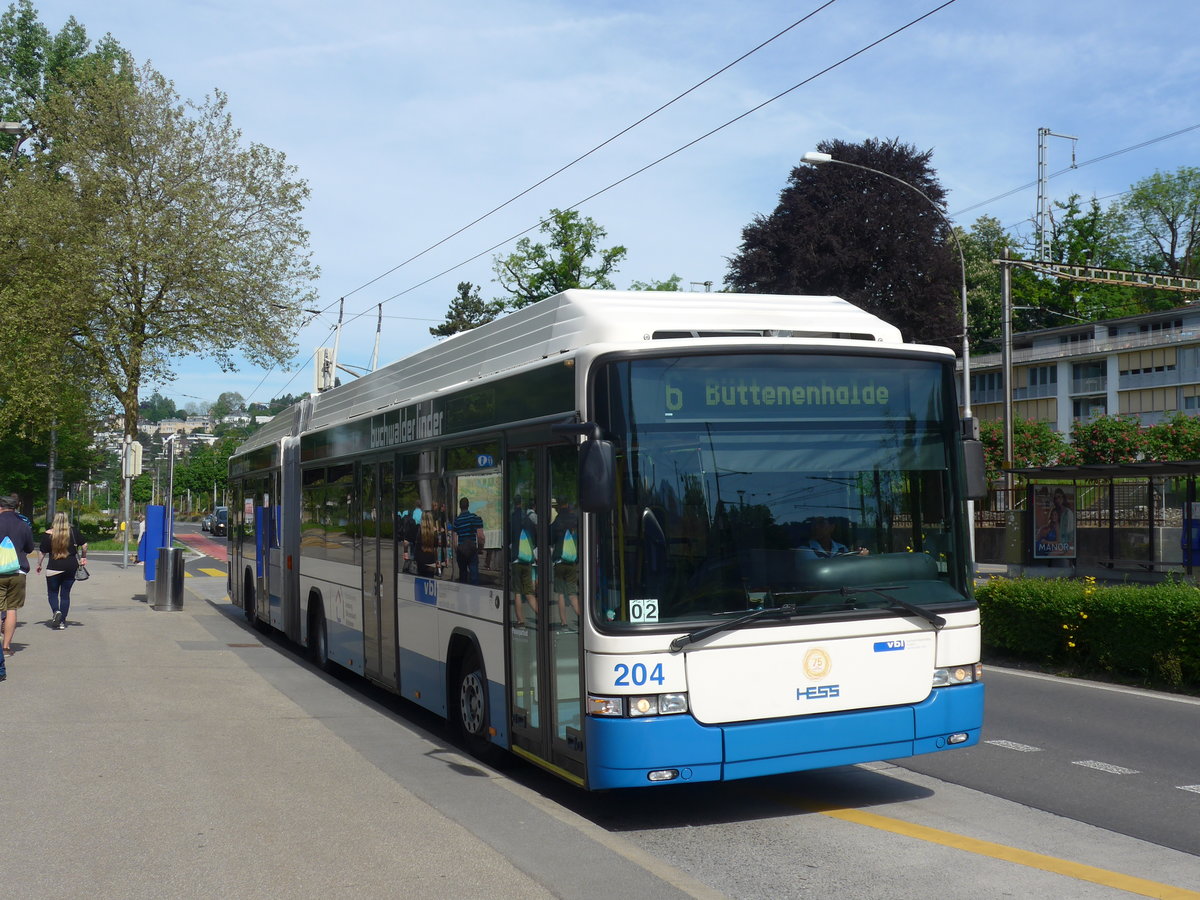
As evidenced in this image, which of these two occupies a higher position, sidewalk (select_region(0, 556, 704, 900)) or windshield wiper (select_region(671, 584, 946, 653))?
windshield wiper (select_region(671, 584, 946, 653))

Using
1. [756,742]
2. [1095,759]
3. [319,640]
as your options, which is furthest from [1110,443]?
[756,742]

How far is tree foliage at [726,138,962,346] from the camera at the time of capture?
4034 cm

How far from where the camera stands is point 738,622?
6555 mm

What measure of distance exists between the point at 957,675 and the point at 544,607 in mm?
2357

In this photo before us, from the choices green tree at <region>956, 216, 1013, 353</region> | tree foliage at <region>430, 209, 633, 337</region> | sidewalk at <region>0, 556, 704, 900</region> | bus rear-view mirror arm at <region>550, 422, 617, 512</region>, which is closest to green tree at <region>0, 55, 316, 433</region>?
tree foliage at <region>430, 209, 633, 337</region>

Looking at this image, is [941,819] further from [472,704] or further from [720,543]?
[472,704]

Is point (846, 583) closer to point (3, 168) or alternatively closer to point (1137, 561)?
point (1137, 561)

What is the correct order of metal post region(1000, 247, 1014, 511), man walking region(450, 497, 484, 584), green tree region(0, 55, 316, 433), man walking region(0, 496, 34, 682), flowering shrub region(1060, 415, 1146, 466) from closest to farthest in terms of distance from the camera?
man walking region(450, 497, 484, 584)
man walking region(0, 496, 34, 682)
metal post region(1000, 247, 1014, 511)
green tree region(0, 55, 316, 433)
flowering shrub region(1060, 415, 1146, 466)

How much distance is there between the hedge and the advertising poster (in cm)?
1179

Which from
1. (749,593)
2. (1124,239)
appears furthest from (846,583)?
(1124,239)

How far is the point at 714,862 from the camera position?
20.4ft

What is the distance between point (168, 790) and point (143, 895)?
2.13m

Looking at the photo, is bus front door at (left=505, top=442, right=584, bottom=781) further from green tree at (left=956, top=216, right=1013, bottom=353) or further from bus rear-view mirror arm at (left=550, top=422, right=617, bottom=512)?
green tree at (left=956, top=216, right=1013, bottom=353)

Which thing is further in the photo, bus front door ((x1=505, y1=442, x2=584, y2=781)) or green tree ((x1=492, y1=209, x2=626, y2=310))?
green tree ((x1=492, y1=209, x2=626, y2=310))
